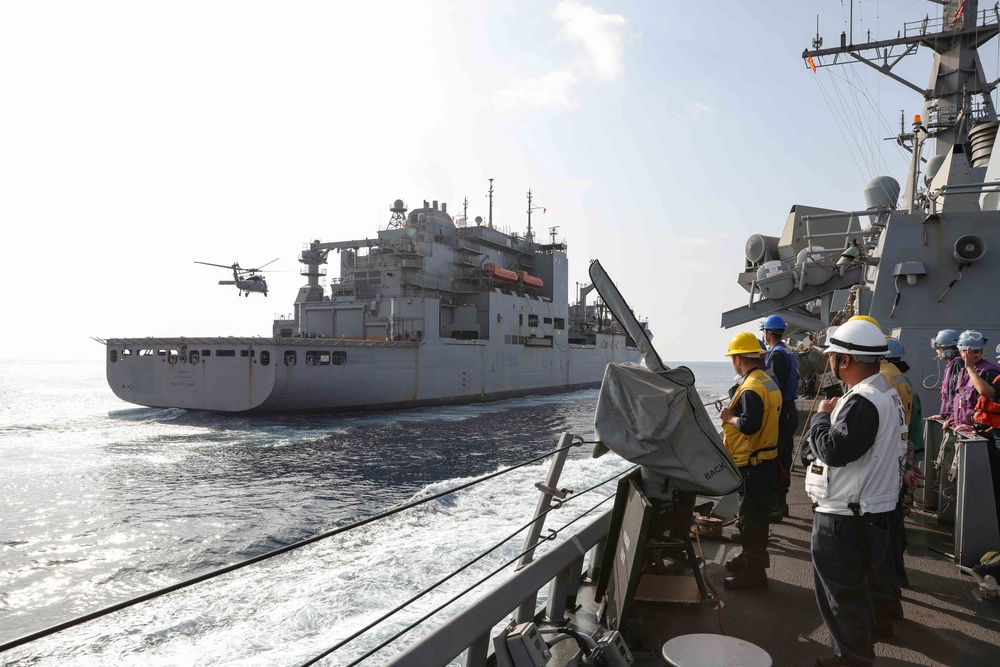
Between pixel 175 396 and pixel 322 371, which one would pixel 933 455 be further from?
pixel 175 396

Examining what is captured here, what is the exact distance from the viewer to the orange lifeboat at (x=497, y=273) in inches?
1309

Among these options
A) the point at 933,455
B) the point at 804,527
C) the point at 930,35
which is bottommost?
the point at 804,527

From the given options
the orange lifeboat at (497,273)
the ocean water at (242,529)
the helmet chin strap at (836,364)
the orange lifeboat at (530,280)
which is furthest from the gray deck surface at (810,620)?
the orange lifeboat at (530,280)

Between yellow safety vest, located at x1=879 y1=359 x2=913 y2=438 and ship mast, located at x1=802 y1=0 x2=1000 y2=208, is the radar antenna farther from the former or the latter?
yellow safety vest, located at x1=879 y1=359 x2=913 y2=438

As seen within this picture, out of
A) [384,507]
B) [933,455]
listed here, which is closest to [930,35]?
[933,455]

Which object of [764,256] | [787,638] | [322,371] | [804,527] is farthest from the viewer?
[322,371]

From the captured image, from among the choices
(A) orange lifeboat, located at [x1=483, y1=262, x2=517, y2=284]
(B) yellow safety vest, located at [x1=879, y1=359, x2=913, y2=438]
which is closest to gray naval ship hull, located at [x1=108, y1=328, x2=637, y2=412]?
(A) orange lifeboat, located at [x1=483, y1=262, x2=517, y2=284]

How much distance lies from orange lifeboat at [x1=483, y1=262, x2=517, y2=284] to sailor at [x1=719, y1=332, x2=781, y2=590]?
2969 cm

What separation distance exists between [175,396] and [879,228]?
80.2 feet

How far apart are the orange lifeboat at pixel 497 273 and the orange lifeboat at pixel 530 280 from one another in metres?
1.94

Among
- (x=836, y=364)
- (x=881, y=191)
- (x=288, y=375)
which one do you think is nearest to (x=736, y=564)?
(x=836, y=364)

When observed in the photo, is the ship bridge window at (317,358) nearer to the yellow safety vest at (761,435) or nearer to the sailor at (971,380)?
the yellow safety vest at (761,435)

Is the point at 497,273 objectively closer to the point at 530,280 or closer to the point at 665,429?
the point at 530,280

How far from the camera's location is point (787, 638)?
123 inches
